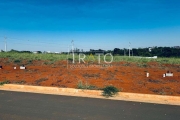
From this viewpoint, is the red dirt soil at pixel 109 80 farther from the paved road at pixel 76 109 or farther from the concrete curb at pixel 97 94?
the paved road at pixel 76 109

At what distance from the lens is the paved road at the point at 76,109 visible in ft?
16.4

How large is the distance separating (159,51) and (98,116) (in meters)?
65.1

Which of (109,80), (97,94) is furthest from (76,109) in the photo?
(109,80)

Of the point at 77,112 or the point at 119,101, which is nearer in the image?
the point at 77,112

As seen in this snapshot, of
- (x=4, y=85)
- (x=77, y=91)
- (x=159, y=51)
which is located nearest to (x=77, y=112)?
(x=77, y=91)

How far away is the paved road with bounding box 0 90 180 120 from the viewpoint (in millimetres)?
4988

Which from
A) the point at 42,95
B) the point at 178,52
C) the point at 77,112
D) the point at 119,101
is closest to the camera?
the point at 77,112

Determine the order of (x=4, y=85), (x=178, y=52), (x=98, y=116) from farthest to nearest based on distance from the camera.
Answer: (x=178, y=52)
(x=4, y=85)
(x=98, y=116)

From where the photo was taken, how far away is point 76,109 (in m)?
5.67

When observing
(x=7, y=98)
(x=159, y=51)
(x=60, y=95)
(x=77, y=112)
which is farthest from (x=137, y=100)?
(x=159, y=51)

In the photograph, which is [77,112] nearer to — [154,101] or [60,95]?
[60,95]

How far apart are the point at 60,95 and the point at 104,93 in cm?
190

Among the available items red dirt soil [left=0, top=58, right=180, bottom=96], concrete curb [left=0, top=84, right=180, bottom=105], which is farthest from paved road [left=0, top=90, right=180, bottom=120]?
red dirt soil [left=0, top=58, right=180, bottom=96]

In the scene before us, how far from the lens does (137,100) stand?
267 inches
